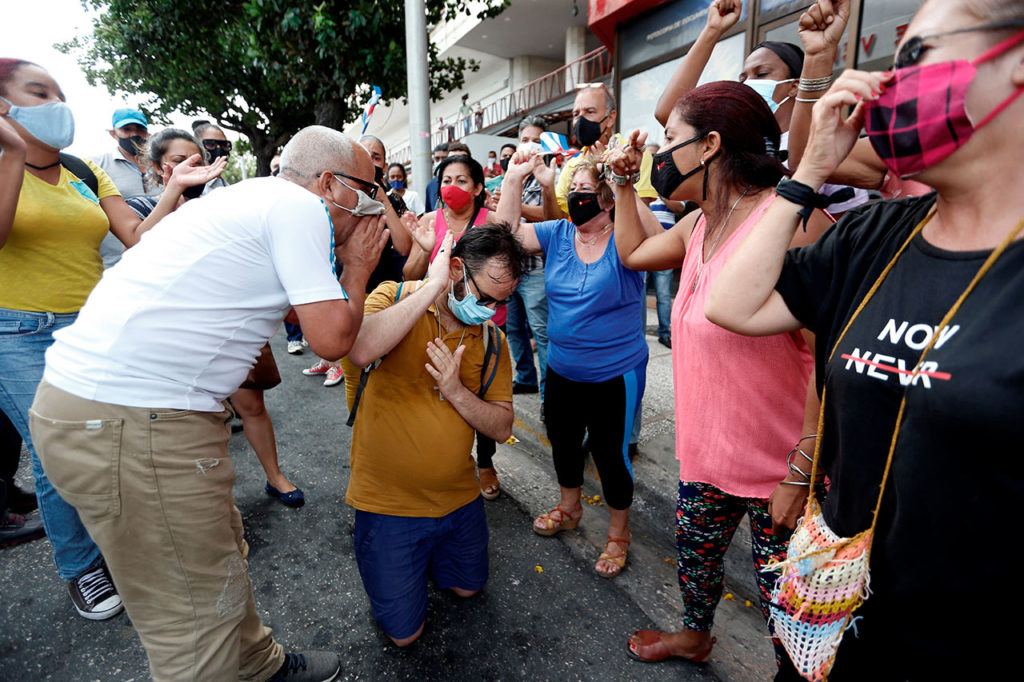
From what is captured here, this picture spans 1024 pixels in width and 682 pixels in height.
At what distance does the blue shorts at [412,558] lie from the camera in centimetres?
202

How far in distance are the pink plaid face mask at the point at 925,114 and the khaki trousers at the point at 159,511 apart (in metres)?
1.70

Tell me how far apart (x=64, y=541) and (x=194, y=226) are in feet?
5.74

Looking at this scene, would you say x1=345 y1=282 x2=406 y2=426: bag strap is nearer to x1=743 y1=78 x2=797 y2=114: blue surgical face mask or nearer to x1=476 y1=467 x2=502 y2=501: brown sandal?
x1=476 y1=467 x2=502 y2=501: brown sandal

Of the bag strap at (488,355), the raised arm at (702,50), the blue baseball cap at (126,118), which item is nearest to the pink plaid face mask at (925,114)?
the raised arm at (702,50)

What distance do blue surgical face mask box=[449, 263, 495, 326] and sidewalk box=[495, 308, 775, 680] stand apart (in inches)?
53.9

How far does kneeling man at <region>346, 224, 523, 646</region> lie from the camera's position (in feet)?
6.57

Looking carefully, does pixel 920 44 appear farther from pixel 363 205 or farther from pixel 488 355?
pixel 488 355

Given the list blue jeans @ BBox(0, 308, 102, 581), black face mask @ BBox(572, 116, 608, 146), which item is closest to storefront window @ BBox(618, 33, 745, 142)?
black face mask @ BBox(572, 116, 608, 146)

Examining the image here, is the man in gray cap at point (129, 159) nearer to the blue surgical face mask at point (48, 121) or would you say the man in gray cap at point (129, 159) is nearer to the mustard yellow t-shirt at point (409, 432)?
the blue surgical face mask at point (48, 121)

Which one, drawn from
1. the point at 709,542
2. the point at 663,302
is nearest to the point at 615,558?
the point at 709,542

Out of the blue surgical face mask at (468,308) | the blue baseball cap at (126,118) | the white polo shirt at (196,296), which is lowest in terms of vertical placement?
the blue surgical face mask at (468,308)

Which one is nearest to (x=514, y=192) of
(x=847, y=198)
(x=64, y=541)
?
(x=847, y=198)

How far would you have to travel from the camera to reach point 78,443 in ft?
4.24

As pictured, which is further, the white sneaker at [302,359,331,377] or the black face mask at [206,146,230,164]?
the white sneaker at [302,359,331,377]
